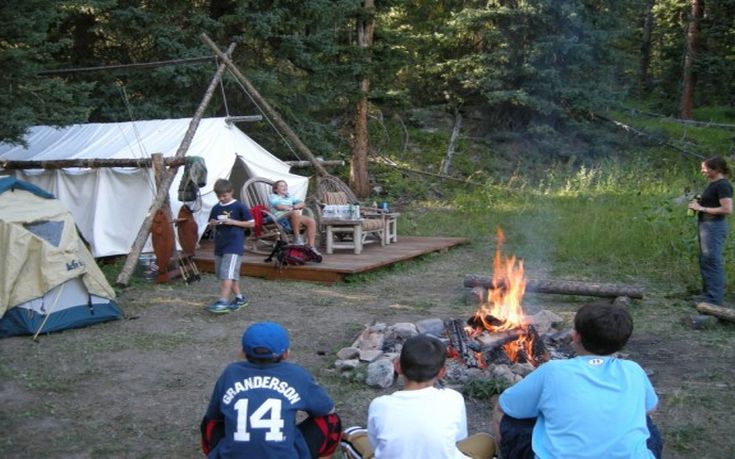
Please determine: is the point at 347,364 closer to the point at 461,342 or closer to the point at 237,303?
the point at 461,342

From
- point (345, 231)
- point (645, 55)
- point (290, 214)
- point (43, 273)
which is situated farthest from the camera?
point (645, 55)

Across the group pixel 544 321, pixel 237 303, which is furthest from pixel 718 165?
pixel 237 303

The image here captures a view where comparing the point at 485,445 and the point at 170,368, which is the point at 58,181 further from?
the point at 485,445

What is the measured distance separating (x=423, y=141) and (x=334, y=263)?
11.4m

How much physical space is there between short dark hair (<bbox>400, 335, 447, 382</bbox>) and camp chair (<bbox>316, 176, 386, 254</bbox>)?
7.73m

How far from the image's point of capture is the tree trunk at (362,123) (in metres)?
16.2

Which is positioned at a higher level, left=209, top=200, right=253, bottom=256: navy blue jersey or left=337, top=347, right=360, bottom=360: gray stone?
left=209, top=200, right=253, bottom=256: navy blue jersey

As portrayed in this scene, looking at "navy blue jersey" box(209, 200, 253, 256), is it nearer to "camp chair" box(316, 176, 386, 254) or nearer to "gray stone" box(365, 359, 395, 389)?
"gray stone" box(365, 359, 395, 389)

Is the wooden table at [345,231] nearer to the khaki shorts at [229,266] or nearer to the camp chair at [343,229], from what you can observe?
the camp chair at [343,229]

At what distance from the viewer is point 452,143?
763 inches

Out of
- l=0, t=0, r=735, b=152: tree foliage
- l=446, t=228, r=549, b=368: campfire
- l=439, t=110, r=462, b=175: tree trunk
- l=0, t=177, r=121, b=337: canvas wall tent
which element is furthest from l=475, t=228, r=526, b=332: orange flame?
l=439, t=110, r=462, b=175: tree trunk

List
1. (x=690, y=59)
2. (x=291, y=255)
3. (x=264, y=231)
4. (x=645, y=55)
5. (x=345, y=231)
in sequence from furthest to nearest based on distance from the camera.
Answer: (x=645, y=55) → (x=690, y=59) → (x=345, y=231) → (x=264, y=231) → (x=291, y=255)

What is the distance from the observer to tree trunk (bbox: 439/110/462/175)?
18.9 meters

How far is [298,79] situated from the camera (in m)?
15.6
